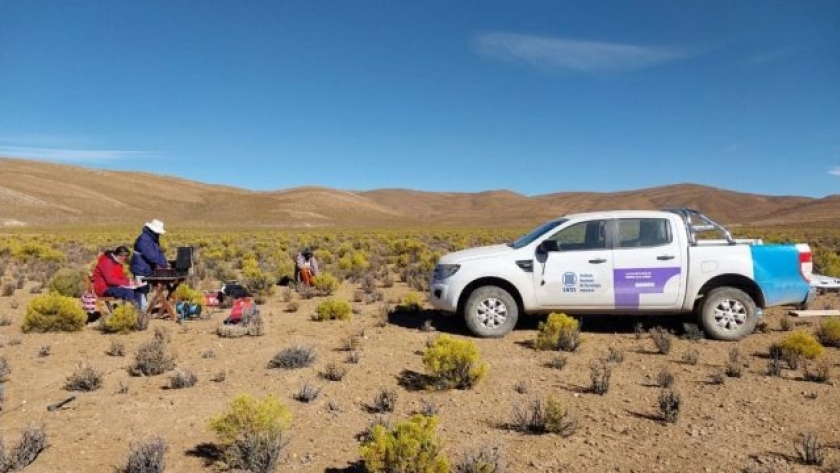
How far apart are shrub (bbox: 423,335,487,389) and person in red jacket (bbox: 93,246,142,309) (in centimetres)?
629

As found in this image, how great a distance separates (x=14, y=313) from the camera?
1142cm

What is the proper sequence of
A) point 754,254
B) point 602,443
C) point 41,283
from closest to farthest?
1. point 602,443
2. point 754,254
3. point 41,283

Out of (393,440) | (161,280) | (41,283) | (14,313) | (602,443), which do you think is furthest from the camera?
(41,283)

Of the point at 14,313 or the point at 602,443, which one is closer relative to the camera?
the point at 602,443

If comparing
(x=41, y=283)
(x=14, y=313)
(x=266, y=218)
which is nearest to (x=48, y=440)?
(x=14, y=313)

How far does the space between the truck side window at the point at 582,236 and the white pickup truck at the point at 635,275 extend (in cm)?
1

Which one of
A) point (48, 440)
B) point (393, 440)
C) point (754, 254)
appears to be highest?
point (754, 254)

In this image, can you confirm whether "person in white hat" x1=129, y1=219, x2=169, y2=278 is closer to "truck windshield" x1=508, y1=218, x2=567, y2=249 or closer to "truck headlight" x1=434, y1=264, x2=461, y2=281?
"truck headlight" x1=434, y1=264, x2=461, y2=281

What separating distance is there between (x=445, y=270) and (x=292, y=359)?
2.75m

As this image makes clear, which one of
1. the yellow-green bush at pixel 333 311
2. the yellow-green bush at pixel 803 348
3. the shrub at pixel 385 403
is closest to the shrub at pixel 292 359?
the shrub at pixel 385 403

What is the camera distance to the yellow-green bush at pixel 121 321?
370 inches

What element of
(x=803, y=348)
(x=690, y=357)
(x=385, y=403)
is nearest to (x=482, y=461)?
(x=385, y=403)

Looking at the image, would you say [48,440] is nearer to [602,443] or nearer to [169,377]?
[169,377]

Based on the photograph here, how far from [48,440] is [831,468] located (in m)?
6.53
